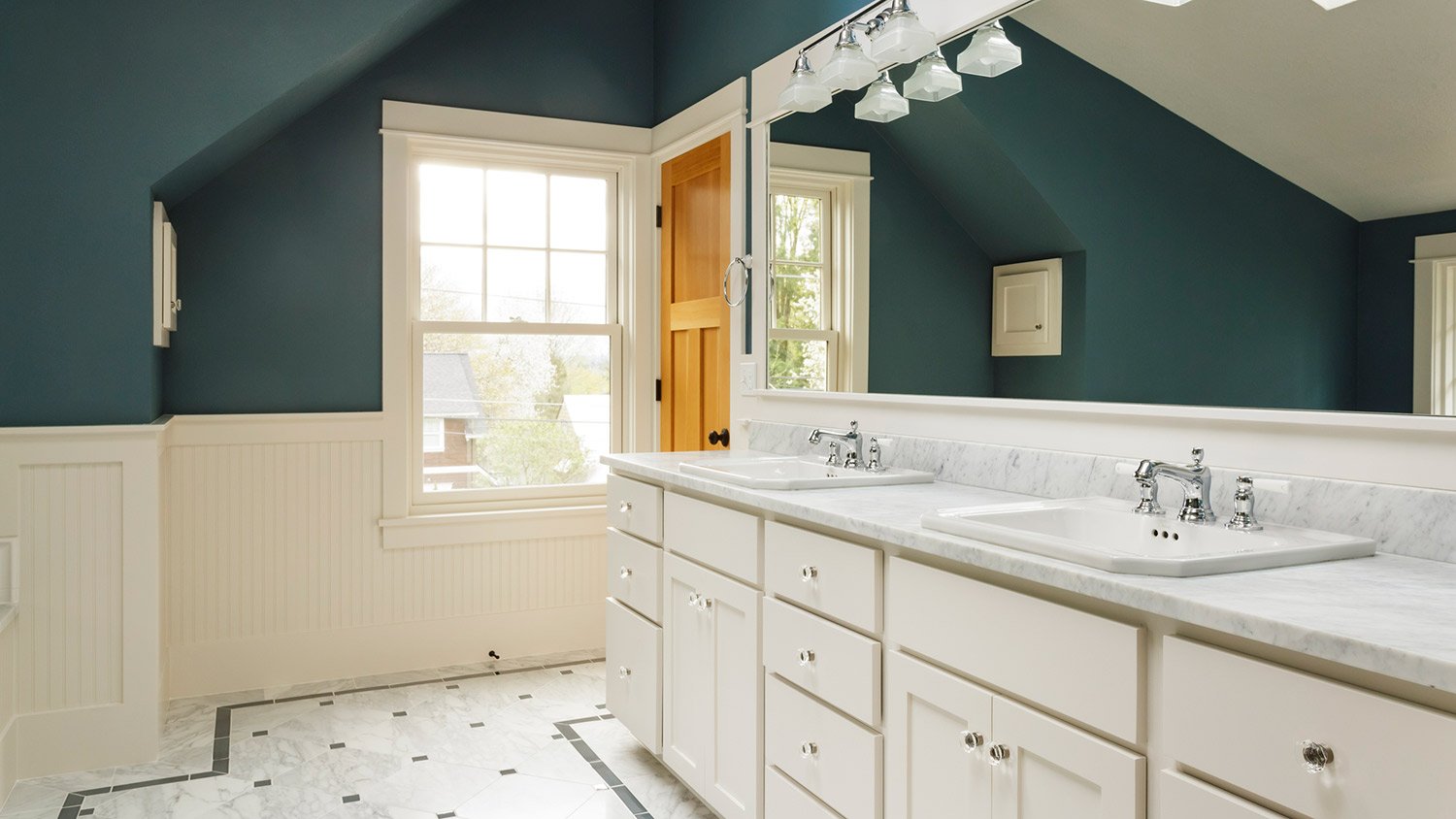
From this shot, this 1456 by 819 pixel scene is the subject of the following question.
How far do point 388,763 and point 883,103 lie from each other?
7.52ft

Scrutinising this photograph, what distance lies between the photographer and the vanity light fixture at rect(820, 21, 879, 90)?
2537 millimetres

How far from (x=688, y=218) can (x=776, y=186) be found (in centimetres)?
83

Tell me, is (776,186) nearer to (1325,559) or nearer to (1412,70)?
(1412,70)

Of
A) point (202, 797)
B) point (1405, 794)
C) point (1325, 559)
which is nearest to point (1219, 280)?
point (1325, 559)

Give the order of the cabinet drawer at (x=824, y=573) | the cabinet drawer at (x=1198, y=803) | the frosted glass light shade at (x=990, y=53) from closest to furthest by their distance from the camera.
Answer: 1. the cabinet drawer at (x=1198, y=803)
2. the cabinet drawer at (x=824, y=573)
3. the frosted glass light shade at (x=990, y=53)

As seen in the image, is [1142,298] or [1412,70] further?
[1142,298]

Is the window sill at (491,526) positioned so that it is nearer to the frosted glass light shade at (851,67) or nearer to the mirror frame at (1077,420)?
the mirror frame at (1077,420)

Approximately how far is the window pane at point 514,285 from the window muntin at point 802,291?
126 centimetres

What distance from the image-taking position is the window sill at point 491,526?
3818mm

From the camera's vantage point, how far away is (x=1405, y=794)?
0.98 m

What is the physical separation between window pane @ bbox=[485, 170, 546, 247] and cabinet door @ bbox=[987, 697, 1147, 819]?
3.03 m

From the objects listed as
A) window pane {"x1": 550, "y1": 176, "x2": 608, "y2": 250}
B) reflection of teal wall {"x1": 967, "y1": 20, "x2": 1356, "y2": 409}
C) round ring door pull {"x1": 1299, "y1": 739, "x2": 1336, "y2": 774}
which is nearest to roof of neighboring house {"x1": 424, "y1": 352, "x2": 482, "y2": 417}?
window pane {"x1": 550, "y1": 176, "x2": 608, "y2": 250}

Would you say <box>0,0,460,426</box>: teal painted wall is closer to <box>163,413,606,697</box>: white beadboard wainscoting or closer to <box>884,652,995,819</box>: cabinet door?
<box>163,413,606,697</box>: white beadboard wainscoting

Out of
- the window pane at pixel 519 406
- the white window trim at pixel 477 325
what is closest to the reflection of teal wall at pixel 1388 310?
the white window trim at pixel 477 325
